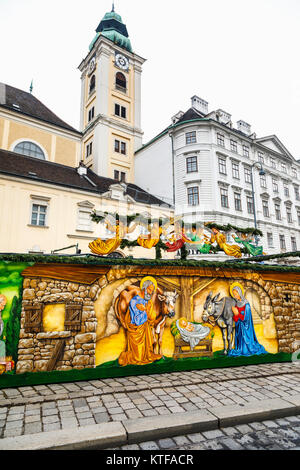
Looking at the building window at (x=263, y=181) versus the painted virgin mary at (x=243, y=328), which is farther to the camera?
the building window at (x=263, y=181)

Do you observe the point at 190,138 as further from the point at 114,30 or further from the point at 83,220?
the point at 114,30

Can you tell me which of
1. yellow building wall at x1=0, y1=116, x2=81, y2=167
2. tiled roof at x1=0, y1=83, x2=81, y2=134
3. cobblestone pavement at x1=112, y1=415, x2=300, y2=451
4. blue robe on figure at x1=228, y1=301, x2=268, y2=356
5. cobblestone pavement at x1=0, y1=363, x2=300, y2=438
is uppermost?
tiled roof at x1=0, y1=83, x2=81, y2=134

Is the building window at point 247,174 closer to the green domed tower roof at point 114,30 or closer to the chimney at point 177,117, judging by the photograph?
the chimney at point 177,117

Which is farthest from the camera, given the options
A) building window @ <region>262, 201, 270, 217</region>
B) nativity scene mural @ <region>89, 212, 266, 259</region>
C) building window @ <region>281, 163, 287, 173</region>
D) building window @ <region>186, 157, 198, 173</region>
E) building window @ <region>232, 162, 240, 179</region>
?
building window @ <region>281, 163, 287, 173</region>

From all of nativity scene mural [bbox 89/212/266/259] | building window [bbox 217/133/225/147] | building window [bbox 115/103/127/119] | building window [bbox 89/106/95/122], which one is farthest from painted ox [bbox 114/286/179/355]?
building window [bbox 89/106/95/122]

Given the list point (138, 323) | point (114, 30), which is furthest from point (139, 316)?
point (114, 30)

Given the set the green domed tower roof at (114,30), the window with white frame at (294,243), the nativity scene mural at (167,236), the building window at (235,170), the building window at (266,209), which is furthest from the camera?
the window with white frame at (294,243)

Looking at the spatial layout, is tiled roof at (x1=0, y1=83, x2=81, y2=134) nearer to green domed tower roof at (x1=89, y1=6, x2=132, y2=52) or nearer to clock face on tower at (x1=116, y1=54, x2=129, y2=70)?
clock face on tower at (x1=116, y1=54, x2=129, y2=70)

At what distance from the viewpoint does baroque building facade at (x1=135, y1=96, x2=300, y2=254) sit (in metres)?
29.2

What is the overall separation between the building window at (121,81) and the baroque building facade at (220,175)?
796 centimetres

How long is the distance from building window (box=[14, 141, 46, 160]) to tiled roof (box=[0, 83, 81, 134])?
3169 millimetres

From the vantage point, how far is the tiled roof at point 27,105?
29.2m

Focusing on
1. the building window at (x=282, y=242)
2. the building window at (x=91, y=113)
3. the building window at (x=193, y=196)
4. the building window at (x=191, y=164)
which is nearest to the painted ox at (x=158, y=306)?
the building window at (x=193, y=196)
